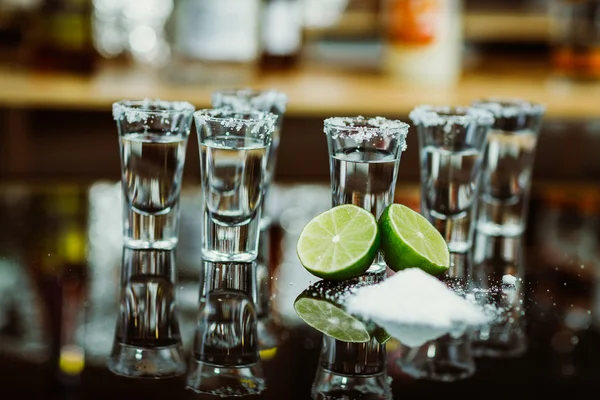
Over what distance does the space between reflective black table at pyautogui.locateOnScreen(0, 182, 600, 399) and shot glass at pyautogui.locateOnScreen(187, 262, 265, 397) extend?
0.04ft

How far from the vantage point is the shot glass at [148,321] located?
81 centimetres

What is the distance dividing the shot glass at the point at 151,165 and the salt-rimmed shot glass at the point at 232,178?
0.05 metres

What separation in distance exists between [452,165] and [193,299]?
40 centimetres

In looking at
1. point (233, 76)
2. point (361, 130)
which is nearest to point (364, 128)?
point (361, 130)

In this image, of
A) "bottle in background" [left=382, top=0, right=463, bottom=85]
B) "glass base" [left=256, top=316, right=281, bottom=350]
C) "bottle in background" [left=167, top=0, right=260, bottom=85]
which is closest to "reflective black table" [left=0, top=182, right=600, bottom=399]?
"glass base" [left=256, top=316, right=281, bottom=350]

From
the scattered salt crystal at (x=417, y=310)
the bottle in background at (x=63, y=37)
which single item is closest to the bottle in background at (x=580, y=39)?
the bottle in background at (x=63, y=37)

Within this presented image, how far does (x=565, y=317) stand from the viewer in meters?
1.01

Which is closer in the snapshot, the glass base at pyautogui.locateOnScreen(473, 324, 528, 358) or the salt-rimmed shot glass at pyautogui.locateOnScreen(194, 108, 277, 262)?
the glass base at pyautogui.locateOnScreen(473, 324, 528, 358)

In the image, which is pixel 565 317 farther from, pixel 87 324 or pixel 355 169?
pixel 87 324

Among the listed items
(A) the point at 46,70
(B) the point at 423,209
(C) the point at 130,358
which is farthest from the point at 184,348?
(A) the point at 46,70

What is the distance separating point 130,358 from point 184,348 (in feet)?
0.19

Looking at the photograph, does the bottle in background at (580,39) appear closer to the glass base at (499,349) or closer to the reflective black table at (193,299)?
the reflective black table at (193,299)

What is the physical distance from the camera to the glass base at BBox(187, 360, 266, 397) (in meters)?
0.76

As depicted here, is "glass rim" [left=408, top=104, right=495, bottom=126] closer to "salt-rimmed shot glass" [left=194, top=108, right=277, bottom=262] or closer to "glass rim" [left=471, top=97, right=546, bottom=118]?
"glass rim" [left=471, top=97, right=546, bottom=118]
